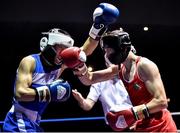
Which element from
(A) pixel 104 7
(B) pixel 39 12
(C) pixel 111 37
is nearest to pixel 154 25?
(B) pixel 39 12

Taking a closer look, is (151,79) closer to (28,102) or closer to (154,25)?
(28,102)

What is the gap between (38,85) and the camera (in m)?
2.38

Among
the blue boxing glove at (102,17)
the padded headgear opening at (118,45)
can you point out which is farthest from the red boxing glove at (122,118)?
the blue boxing glove at (102,17)

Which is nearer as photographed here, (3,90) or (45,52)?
(45,52)

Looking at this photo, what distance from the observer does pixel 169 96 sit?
747 cm

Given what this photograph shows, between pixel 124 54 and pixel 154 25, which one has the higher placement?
pixel 124 54

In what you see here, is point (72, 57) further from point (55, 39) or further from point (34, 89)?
point (34, 89)

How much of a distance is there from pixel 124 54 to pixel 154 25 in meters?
3.22

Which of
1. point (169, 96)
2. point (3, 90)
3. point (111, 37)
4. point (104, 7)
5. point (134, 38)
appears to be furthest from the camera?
point (169, 96)

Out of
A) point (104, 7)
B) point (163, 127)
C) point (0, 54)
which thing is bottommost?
point (0, 54)

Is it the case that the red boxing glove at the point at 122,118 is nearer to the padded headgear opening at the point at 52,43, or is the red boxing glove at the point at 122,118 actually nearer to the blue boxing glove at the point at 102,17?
the padded headgear opening at the point at 52,43

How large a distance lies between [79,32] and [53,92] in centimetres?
374

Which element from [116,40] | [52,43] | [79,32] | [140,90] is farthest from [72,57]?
[79,32]

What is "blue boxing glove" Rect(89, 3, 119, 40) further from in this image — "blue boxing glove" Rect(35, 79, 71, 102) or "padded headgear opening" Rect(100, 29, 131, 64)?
"blue boxing glove" Rect(35, 79, 71, 102)
